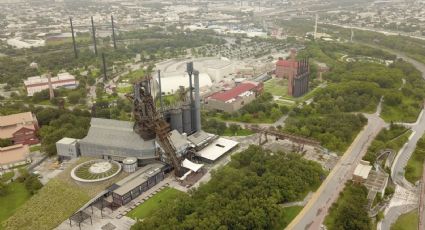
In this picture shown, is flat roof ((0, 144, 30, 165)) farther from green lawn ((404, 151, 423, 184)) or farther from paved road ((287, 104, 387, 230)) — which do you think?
green lawn ((404, 151, 423, 184))

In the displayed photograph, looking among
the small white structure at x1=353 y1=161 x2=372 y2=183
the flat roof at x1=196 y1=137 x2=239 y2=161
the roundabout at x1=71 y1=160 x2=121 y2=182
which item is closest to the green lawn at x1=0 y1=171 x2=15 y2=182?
the roundabout at x1=71 y1=160 x2=121 y2=182

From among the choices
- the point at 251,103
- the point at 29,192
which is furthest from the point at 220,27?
the point at 29,192

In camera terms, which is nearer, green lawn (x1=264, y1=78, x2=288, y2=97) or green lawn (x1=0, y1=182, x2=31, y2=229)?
green lawn (x1=0, y1=182, x2=31, y2=229)

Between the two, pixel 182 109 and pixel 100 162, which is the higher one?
pixel 182 109

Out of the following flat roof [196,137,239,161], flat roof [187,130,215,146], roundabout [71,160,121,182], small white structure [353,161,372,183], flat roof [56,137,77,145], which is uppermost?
flat roof [56,137,77,145]

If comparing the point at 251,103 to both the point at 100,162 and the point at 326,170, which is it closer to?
the point at 326,170

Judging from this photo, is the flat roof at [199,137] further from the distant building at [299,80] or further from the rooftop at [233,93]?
the distant building at [299,80]

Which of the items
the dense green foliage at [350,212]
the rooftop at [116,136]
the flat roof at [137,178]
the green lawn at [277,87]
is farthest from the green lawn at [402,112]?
the rooftop at [116,136]

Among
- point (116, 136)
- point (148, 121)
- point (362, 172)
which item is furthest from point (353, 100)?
point (116, 136)
